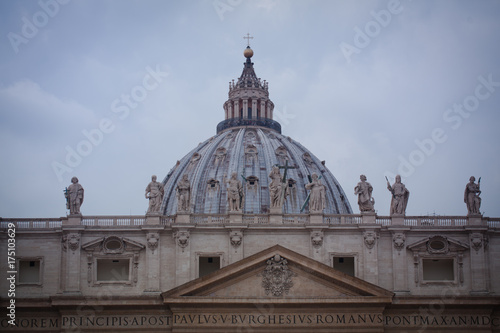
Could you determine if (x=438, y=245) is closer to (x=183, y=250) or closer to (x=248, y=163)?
(x=183, y=250)

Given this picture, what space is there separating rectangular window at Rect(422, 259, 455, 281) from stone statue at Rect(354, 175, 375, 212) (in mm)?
5591

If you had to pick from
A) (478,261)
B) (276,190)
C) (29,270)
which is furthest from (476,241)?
(29,270)

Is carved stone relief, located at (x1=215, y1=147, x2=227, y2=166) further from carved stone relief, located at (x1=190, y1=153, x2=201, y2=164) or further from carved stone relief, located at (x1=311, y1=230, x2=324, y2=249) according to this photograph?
carved stone relief, located at (x1=311, y1=230, x2=324, y2=249)

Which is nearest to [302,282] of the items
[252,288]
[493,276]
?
[252,288]

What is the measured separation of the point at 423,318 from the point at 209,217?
55.2ft

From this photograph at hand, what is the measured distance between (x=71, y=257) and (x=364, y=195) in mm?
21446

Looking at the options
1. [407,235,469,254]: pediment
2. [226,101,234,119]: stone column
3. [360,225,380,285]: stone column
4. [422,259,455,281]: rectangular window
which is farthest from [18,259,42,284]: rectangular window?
[226,101,234,119]: stone column

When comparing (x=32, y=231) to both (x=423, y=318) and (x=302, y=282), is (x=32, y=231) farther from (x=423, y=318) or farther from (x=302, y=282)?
(x=423, y=318)

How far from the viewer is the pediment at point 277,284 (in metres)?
70.6

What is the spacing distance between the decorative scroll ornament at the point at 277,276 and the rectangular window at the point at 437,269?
10.1m

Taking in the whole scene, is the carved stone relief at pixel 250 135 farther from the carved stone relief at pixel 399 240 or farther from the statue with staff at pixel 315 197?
the carved stone relief at pixel 399 240

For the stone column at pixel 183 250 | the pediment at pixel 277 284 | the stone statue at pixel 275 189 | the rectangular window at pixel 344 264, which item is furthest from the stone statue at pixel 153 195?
the rectangular window at pixel 344 264

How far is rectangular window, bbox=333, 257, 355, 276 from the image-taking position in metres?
74.6

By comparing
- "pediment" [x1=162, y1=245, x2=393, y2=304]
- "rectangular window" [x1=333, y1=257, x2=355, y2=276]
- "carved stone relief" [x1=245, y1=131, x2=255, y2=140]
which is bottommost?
"pediment" [x1=162, y1=245, x2=393, y2=304]
